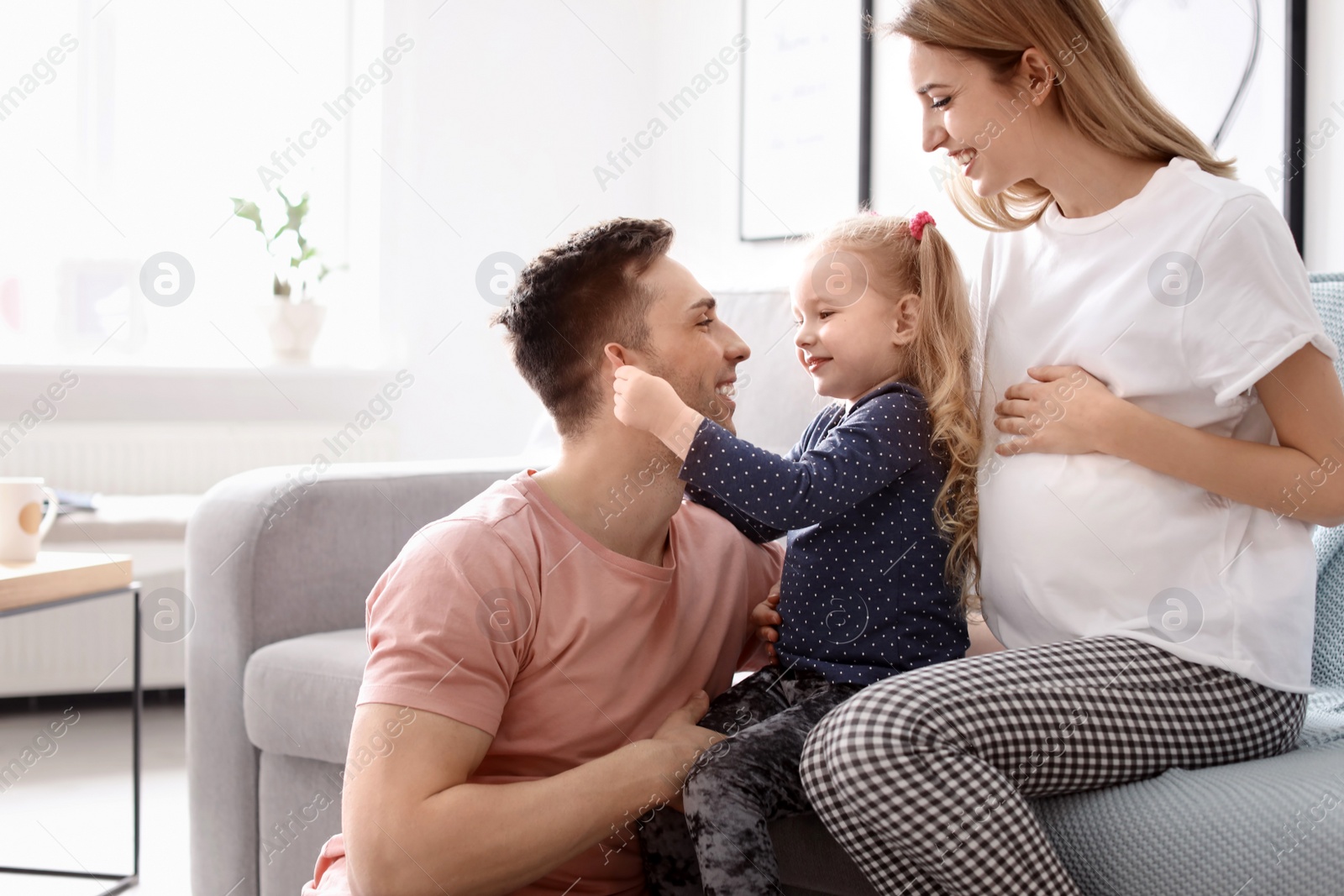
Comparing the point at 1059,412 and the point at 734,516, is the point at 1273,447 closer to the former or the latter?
the point at 1059,412

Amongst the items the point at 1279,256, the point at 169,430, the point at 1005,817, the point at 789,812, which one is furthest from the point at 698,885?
the point at 169,430

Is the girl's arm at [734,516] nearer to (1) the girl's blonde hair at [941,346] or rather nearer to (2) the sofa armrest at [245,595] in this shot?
(1) the girl's blonde hair at [941,346]

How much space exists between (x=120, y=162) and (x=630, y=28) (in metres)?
1.76

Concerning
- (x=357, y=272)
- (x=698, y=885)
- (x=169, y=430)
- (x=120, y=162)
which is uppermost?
(x=120, y=162)

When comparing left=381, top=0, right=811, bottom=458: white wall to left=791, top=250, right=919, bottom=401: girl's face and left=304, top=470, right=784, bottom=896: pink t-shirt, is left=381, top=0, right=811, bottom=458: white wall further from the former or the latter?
left=304, top=470, right=784, bottom=896: pink t-shirt

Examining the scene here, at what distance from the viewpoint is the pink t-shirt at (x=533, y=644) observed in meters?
1.08

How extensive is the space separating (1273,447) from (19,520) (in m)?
1.94

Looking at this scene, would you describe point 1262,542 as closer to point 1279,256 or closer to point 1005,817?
point 1279,256

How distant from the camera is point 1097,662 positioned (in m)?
1.15

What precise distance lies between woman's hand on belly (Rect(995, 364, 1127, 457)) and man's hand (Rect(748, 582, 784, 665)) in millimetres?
325

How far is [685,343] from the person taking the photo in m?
1.31

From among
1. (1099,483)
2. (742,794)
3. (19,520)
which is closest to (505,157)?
(19,520)

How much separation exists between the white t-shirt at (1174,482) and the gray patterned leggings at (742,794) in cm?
26

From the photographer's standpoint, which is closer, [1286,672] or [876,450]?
[1286,672]
